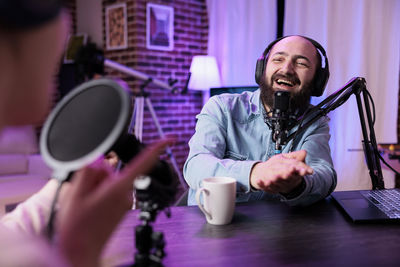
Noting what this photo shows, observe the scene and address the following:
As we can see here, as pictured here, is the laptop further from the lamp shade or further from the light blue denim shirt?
the lamp shade

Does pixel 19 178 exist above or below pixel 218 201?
below

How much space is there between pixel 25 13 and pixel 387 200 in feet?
3.55

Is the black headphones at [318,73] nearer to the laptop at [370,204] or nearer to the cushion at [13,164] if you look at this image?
the laptop at [370,204]

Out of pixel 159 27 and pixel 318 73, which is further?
pixel 159 27

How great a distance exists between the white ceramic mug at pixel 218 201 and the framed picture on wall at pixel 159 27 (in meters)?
3.29

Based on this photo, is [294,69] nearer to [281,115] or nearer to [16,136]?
[281,115]

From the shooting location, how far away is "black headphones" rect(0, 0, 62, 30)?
309 millimetres

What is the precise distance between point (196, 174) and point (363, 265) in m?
0.63

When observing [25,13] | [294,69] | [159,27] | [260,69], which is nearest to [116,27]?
[159,27]

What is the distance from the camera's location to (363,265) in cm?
68

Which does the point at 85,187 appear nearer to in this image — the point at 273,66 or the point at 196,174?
the point at 196,174

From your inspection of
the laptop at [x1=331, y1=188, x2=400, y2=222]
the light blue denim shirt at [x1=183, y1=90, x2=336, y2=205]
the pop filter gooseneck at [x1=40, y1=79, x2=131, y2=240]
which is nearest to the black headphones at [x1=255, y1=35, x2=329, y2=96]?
the light blue denim shirt at [x1=183, y1=90, x2=336, y2=205]

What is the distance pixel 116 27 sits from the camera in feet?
13.5

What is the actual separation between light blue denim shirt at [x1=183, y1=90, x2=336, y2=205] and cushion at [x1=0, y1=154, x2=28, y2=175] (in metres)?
2.64
